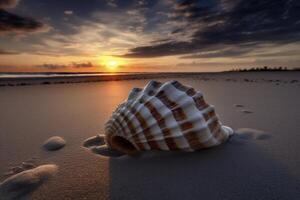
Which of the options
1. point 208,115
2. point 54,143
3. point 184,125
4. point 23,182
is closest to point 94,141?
point 54,143

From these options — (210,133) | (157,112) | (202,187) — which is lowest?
(202,187)

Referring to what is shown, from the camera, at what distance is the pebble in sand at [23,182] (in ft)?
3.80

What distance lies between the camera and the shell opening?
1.65 m

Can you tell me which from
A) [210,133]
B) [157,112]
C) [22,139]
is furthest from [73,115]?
[210,133]

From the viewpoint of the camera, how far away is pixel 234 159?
1.58 metres

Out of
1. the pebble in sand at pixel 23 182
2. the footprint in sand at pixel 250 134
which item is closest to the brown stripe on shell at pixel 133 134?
the pebble in sand at pixel 23 182

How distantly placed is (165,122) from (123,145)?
1.41ft

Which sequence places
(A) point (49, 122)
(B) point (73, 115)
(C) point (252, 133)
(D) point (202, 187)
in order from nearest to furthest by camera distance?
1. (D) point (202, 187)
2. (C) point (252, 133)
3. (A) point (49, 122)
4. (B) point (73, 115)

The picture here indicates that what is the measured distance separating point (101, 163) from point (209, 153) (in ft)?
2.65

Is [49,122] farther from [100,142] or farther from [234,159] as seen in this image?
[234,159]

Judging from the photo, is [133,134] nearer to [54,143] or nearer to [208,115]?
[208,115]

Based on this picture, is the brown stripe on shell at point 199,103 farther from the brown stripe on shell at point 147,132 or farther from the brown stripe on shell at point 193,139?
the brown stripe on shell at point 147,132

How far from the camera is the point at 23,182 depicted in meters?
1.25

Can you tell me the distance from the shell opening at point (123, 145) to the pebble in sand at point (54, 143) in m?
0.53
